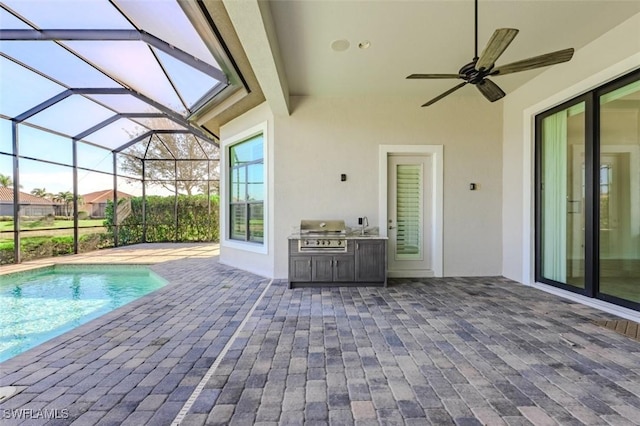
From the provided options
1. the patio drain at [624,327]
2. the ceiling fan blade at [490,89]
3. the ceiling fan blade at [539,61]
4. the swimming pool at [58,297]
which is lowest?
the swimming pool at [58,297]

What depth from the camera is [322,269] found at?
458 centimetres

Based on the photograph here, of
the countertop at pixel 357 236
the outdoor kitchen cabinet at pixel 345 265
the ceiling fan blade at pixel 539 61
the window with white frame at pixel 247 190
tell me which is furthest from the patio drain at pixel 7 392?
the ceiling fan blade at pixel 539 61

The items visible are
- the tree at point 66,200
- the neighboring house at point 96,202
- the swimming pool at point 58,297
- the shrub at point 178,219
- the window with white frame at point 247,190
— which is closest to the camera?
the swimming pool at point 58,297

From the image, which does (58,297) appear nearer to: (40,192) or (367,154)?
(40,192)

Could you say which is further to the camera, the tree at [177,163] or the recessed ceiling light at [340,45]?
the tree at [177,163]

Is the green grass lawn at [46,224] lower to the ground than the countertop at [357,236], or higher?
higher

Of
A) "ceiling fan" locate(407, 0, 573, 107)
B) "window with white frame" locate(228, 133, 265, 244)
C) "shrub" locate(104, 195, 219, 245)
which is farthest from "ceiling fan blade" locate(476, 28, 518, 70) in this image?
"shrub" locate(104, 195, 219, 245)

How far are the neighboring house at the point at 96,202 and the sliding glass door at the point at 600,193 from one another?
37.6 ft

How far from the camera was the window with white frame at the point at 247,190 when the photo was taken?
18.9ft

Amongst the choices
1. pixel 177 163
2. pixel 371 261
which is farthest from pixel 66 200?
pixel 371 261

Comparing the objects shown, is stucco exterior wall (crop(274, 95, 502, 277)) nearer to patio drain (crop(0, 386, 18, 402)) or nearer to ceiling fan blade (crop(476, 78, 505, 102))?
ceiling fan blade (crop(476, 78, 505, 102))

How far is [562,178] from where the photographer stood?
13.8 feet

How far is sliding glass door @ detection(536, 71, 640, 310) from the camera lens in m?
3.42

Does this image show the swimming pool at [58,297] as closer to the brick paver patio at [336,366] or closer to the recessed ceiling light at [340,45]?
the brick paver patio at [336,366]
